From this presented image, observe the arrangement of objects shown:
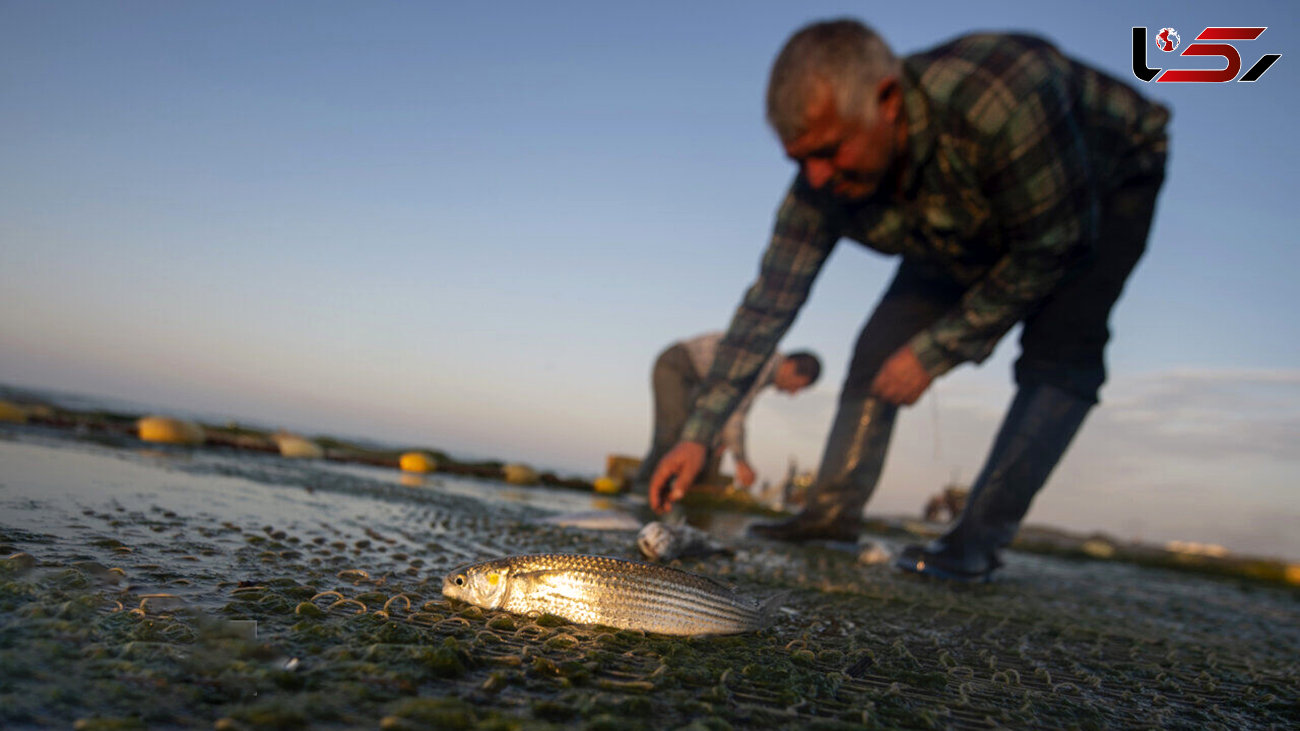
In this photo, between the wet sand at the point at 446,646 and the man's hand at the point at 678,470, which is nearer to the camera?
the wet sand at the point at 446,646

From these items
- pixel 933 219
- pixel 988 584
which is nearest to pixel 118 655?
pixel 933 219

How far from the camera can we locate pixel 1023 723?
1539 millimetres

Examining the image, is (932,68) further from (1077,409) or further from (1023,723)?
(1023,723)

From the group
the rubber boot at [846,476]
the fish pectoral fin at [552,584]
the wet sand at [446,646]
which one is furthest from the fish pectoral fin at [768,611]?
the rubber boot at [846,476]

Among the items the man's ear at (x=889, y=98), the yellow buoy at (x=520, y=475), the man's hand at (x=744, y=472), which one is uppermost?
the man's ear at (x=889, y=98)

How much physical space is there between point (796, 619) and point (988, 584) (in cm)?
245

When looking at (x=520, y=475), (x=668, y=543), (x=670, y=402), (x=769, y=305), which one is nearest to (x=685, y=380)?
(x=670, y=402)

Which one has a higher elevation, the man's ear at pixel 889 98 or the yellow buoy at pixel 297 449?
the man's ear at pixel 889 98

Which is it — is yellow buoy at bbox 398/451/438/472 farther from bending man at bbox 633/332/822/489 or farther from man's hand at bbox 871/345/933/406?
man's hand at bbox 871/345/933/406

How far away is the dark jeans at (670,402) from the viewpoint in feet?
34.8

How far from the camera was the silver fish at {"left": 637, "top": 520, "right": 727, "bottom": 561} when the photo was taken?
3436mm

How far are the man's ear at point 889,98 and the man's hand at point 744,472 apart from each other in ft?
28.3

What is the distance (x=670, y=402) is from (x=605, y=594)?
28.9 ft

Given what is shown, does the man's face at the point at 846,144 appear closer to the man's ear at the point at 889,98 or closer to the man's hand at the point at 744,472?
the man's ear at the point at 889,98
